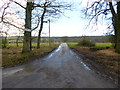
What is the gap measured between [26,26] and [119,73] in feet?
35.5

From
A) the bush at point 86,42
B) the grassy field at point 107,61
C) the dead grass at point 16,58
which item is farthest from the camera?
the bush at point 86,42

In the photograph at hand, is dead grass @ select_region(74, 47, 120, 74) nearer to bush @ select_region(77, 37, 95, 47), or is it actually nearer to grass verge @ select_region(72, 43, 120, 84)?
grass verge @ select_region(72, 43, 120, 84)

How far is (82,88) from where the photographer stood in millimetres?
3920

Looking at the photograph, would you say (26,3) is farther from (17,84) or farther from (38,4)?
(17,84)

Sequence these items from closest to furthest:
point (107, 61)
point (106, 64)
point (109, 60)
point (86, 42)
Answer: point (106, 64) → point (107, 61) → point (109, 60) → point (86, 42)

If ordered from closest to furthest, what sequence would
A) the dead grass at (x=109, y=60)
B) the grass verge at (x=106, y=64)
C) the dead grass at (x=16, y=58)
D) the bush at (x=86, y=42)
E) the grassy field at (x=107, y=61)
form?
the grass verge at (x=106, y=64), the grassy field at (x=107, y=61), the dead grass at (x=109, y=60), the dead grass at (x=16, y=58), the bush at (x=86, y=42)

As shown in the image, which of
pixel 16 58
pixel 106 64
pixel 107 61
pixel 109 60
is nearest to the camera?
pixel 106 64

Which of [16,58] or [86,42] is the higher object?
[86,42]

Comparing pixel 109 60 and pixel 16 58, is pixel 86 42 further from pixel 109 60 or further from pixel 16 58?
pixel 16 58

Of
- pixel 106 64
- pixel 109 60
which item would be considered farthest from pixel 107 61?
pixel 106 64

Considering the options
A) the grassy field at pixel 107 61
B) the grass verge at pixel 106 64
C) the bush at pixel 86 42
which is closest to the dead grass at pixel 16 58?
the grass verge at pixel 106 64

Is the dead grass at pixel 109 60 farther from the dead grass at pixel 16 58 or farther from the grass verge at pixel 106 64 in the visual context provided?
the dead grass at pixel 16 58

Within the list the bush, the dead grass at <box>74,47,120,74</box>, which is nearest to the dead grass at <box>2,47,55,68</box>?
the dead grass at <box>74,47,120,74</box>

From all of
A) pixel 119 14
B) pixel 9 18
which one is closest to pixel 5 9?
pixel 9 18
